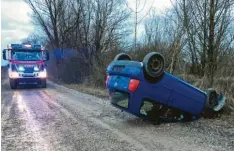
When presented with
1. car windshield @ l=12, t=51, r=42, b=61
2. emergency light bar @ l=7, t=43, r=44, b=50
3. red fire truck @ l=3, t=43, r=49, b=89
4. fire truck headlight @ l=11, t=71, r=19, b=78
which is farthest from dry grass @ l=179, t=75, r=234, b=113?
emergency light bar @ l=7, t=43, r=44, b=50

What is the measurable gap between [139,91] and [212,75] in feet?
14.9

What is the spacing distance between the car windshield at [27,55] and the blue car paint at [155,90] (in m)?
14.7

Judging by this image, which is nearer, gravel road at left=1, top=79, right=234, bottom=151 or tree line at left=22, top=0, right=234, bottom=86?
gravel road at left=1, top=79, right=234, bottom=151

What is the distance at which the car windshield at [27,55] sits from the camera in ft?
70.5

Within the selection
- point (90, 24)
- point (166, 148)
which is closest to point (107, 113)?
point (166, 148)

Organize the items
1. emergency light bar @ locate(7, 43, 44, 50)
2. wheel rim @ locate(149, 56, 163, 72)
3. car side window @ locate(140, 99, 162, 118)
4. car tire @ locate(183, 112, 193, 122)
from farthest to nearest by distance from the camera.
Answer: emergency light bar @ locate(7, 43, 44, 50) → car tire @ locate(183, 112, 193, 122) → car side window @ locate(140, 99, 162, 118) → wheel rim @ locate(149, 56, 163, 72)

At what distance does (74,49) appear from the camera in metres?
29.1

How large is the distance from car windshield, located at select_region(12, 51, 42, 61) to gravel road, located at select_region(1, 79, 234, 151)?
487 inches

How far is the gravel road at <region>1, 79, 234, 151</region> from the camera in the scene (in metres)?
5.87

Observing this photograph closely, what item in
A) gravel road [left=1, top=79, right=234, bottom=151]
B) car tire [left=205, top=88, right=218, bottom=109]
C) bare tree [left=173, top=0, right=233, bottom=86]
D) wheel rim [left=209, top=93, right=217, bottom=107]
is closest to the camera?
gravel road [left=1, top=79, right=234, bottom=151]

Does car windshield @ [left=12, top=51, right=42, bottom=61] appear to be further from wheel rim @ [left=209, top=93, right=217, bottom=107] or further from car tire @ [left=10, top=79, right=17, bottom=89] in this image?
wheel rim @ [left=209, top=93, right=217, bottom=107]

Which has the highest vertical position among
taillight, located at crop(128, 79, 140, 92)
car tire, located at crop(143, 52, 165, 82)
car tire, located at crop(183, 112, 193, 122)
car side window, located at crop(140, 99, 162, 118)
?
car tire, located at crop(143, 52, 165, 82)

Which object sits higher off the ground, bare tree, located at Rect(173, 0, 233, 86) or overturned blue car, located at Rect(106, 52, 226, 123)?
bare tree, located at Rect(173, 0, 233, 86)

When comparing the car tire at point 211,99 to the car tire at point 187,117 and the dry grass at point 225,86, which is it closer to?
the dry grass at point 225,86
